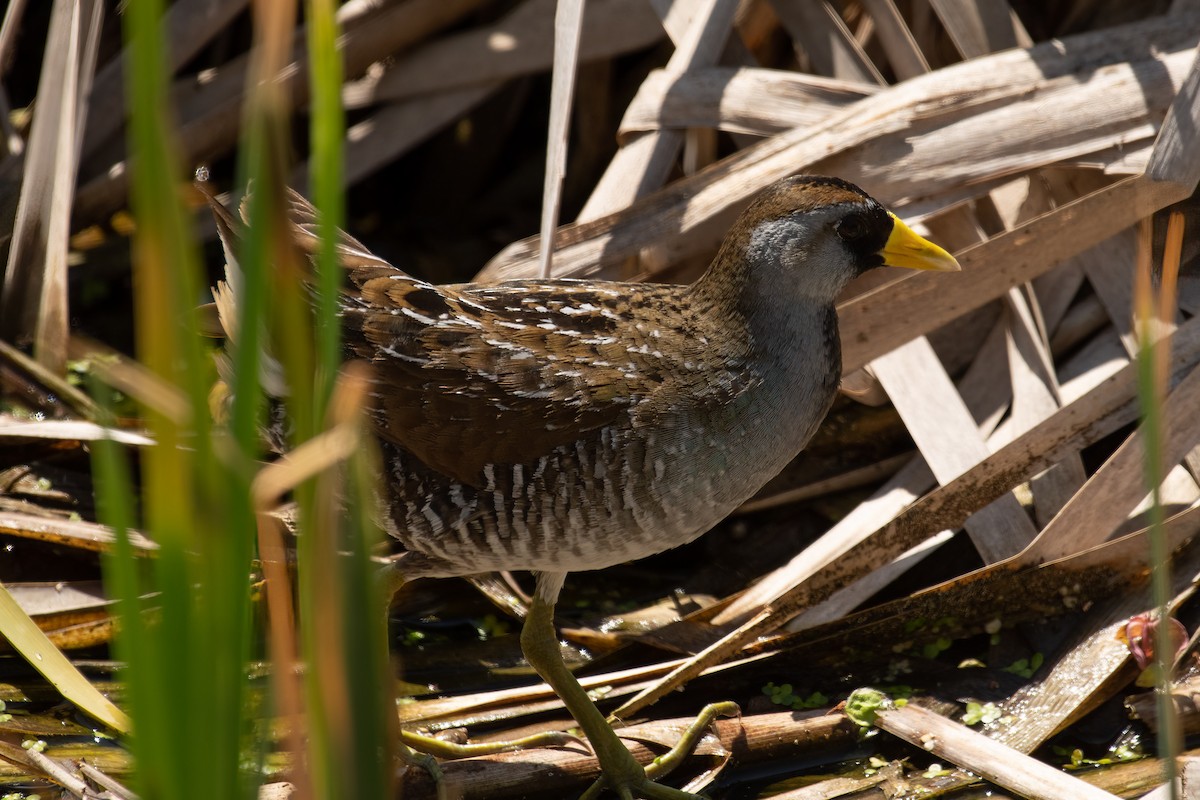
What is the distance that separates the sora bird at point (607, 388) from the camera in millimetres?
2328

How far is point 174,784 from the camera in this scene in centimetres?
102

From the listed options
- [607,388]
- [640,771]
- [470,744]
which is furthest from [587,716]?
[607,388]

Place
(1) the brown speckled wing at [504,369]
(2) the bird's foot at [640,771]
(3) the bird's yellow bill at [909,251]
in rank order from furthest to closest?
1. (2) the bird's foot at [640,771]
2. (3) the bird's yellow bill at [909,251]
3. (1) the brown speckled wing at [504,369]

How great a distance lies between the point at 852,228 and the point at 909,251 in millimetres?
149

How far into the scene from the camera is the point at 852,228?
2412 mm

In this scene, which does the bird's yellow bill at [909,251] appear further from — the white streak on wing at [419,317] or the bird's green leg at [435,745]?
the bird's green leg at [435,745]

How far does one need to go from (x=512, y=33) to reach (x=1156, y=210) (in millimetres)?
1863

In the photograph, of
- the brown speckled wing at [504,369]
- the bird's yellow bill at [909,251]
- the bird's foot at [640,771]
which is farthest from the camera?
the bird's foot at [640,771]

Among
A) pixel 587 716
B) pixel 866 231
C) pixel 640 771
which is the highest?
pixel 866 231

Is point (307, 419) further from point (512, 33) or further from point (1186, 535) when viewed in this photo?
point (512, 33)

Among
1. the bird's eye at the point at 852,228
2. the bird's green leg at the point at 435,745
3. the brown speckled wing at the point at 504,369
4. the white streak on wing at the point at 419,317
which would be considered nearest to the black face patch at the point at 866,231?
the bird's eye at the point at 852,228

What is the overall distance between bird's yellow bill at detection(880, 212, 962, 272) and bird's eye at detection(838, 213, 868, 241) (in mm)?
85

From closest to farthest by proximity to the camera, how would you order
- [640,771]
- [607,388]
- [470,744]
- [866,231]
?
[607,388] < [866,231] < [640,771] < [470,744]

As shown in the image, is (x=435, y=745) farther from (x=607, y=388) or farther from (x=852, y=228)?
(x=852, y=228)
